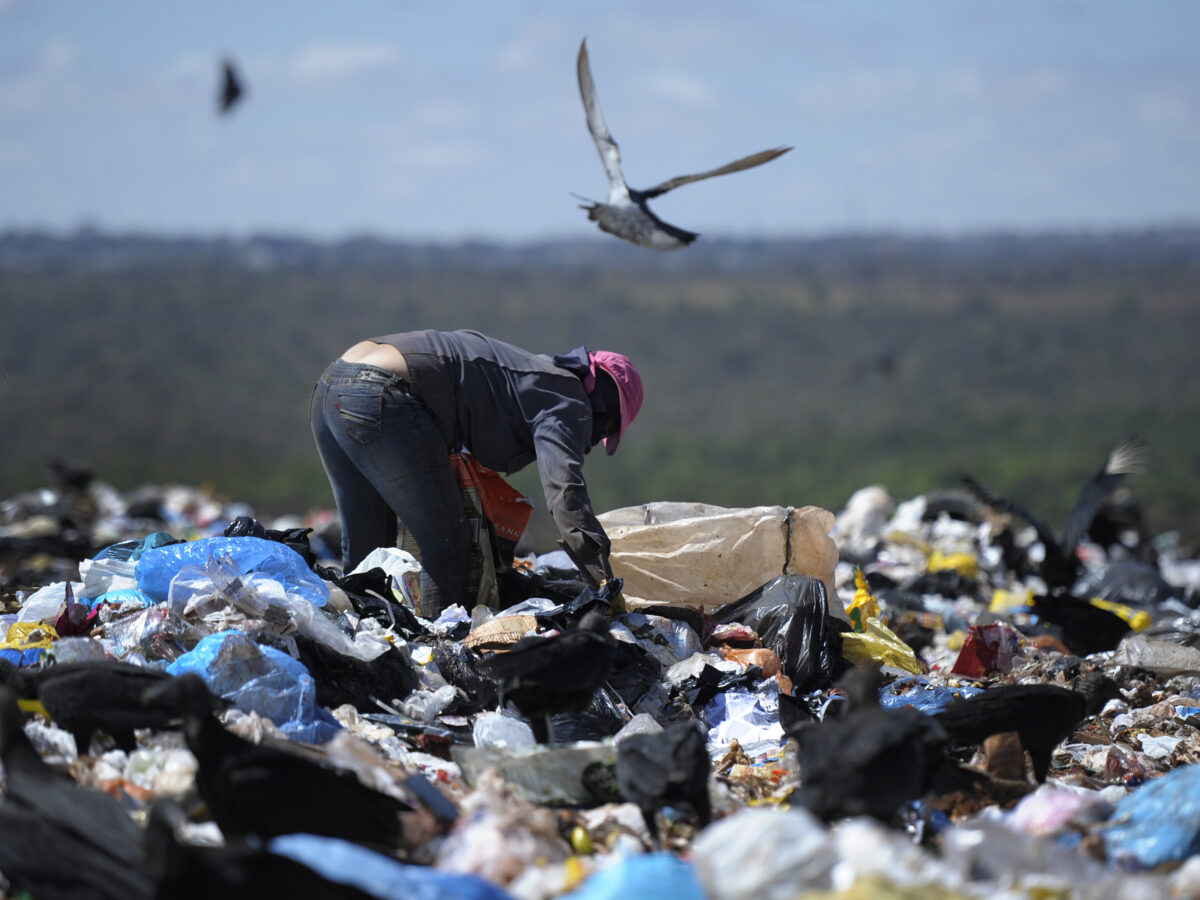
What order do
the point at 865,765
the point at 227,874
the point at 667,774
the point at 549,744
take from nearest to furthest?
1. the point at 227,874
2. the point at 865,765
3. the point at 667,774
4. the point at 549,744

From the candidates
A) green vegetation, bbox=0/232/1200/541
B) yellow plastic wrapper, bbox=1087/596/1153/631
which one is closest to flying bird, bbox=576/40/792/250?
yellow plastic wrapper, bbox=1087/596/1153/631

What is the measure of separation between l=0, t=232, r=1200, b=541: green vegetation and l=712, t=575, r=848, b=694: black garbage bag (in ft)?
46.8

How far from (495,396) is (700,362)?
130 feet

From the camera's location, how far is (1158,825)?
255cm

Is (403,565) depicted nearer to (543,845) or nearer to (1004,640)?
(543,845)

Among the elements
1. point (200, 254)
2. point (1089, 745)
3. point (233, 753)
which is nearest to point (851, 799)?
point (233, 753)

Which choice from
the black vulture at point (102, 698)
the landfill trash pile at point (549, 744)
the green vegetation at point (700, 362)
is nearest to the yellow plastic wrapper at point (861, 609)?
the landfill trash pile at point (549, 744)

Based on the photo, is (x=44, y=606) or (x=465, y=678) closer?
(x=465, y=678)

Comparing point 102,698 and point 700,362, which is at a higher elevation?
point 102,698

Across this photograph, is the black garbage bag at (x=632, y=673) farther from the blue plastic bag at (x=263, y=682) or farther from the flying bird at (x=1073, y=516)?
the flying bird at (x=1073, y=516)

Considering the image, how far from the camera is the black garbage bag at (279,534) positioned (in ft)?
14.0

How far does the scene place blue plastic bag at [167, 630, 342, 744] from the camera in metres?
3.09

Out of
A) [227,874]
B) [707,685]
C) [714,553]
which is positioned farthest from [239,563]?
[227,874]

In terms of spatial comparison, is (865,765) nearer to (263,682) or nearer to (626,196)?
(263,682)
